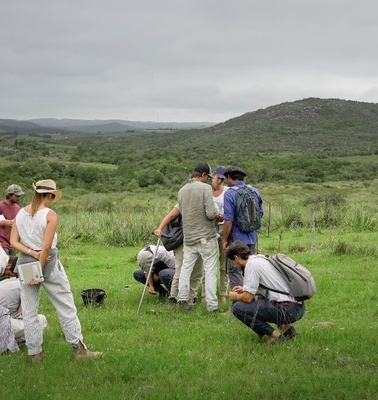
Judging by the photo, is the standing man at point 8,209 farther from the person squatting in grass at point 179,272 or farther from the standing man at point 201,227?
the standing man at point 201,227

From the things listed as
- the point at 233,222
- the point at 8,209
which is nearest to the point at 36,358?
the point at 233,222

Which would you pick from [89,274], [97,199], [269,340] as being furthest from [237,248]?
[97,199]

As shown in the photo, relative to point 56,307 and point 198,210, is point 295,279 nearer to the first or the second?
point 198,210

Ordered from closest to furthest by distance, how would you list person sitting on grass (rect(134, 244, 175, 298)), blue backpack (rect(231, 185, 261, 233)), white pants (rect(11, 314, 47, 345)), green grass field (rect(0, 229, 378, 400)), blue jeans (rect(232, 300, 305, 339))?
green grass field (rect(0, 229, 378, 400)) < blue jeans (rect(232, 300, 305, 339)) < white pants (rect(11, 314, 47, 345)) < blue backpack (rect(231, 185, 261, 233)) < person sitting on grass (rect(134, 244, 175, 298))

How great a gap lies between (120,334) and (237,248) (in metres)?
2.00

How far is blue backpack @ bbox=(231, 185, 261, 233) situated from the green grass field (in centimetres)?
130

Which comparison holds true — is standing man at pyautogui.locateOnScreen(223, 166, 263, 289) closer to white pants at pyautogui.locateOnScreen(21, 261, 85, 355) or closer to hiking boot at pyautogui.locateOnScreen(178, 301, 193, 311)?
hiking boot at pyautogui.locateOnScreen(178, 301, 193, 311)

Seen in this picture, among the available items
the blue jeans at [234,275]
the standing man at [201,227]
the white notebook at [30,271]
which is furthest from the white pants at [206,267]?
the white notebook at [30,271]

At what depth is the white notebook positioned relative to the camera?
604cm

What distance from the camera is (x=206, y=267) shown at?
859 cm

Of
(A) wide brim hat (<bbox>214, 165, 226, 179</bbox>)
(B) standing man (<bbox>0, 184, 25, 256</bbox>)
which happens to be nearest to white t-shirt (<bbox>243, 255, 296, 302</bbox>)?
(A) wide brim hat (<bbox>214, 165, 226, 179</bbox>)

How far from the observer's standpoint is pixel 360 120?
10781 cm

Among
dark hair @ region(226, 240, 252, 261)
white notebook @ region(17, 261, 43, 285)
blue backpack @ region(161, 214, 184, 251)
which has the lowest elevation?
blue backpack @ region(161, 214, 184, 251)

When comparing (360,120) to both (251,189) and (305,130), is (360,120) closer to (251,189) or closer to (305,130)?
(305,130)
